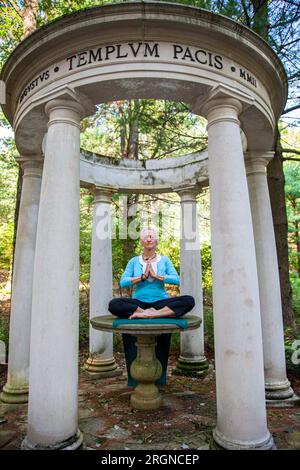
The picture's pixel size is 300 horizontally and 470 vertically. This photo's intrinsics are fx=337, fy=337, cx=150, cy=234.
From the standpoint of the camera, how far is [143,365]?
7.84 m

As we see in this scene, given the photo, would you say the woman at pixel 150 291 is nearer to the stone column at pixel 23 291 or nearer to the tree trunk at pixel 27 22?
the stone column at pixel 23 291

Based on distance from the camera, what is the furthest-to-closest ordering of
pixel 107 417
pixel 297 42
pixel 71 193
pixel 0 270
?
pixel 0 270 < pixel 297 42 < pixel 107 417 < pixel 71 193

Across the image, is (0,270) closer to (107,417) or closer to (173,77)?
(107,417)

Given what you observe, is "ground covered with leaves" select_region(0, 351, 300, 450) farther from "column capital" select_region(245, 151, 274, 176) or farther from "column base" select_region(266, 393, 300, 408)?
"column capital" select_region(245, 151, 274, 176)

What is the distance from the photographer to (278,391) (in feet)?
25.9

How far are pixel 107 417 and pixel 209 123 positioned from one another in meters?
6.46

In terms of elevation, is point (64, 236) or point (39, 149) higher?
point (39, 149)

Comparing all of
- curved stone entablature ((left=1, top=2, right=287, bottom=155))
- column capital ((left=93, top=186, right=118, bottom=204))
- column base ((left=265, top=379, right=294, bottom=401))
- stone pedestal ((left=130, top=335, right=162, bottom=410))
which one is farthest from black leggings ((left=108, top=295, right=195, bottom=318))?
column capital ((left=93, top=186, right=118, bottom=204))

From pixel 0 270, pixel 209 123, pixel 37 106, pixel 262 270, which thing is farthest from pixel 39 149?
pixel 0 270

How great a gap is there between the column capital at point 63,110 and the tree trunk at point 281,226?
856 cm

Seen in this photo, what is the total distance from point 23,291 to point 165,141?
952 centimetres

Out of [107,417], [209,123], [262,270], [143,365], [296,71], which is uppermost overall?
[296,71]

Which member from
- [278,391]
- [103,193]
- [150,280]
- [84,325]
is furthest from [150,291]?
[84,325]

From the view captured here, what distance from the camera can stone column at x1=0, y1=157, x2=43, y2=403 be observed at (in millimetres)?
8234
